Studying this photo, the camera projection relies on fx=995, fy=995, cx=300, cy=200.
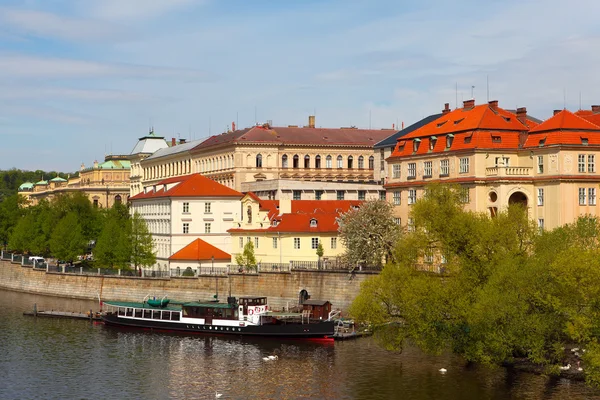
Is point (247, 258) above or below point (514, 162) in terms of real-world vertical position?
below

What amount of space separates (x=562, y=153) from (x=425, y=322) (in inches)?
1092

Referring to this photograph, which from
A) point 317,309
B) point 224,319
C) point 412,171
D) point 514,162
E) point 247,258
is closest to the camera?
point 317,309

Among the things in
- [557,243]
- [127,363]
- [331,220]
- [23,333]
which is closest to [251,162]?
[331,220]

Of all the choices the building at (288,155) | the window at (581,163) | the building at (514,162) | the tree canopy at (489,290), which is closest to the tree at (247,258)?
the building at (514,162)

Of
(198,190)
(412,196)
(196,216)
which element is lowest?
(196,216)

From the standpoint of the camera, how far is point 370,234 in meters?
94.2

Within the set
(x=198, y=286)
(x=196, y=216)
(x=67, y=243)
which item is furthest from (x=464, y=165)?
(x=67, y=243)

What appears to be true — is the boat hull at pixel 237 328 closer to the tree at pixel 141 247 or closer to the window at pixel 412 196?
the window at pixel 412 196

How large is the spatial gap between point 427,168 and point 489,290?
119 feet

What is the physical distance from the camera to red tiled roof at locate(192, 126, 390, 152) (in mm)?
160625

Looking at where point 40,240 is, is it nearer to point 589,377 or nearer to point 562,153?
point 562,153

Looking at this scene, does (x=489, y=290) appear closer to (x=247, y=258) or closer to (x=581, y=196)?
(x=581, y=196)

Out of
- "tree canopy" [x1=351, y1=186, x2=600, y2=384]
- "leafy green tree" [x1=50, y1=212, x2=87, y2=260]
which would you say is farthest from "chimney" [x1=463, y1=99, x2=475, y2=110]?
"leafy green tree" [x1=50, y1=212, x2=87, y2=260]

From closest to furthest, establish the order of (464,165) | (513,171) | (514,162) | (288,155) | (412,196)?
(513,171) < (514,162) < (464,165) < (412,196) < (288,155)
